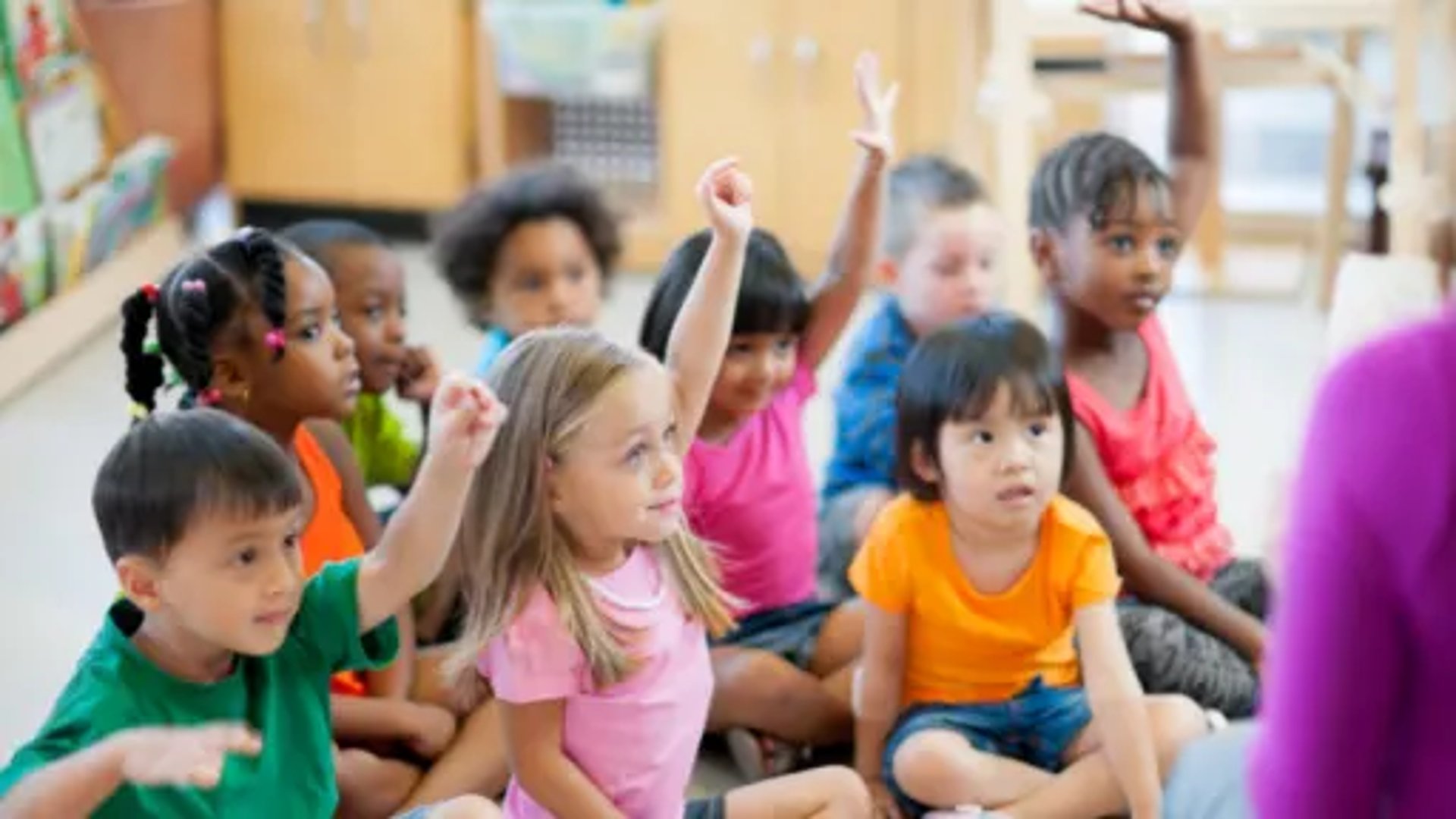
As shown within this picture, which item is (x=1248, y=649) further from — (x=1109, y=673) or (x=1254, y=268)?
(x=1254, y=268)

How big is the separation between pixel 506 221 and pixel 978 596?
0.75 m

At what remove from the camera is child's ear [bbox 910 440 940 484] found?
85.4 inches

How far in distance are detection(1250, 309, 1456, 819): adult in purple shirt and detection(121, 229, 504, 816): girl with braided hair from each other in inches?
43.9

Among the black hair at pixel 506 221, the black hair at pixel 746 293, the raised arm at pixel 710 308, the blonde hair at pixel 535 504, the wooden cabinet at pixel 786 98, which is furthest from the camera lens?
the wooden cabinet at pixel 786 98

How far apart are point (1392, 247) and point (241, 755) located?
6.20 ft

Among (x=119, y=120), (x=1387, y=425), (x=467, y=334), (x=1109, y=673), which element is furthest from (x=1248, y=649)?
(x=119, y=120)

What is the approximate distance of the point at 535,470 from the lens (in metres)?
1.89

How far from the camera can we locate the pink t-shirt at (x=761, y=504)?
2346 mm

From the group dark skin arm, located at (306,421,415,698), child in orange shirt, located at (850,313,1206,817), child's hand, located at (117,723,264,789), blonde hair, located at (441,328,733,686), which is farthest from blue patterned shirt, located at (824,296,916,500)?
child's hand, located at (117,723,264,789)

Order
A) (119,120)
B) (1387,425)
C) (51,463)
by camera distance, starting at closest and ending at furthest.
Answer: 1. (1387,425)
2. (51,463)
3. (119,120)

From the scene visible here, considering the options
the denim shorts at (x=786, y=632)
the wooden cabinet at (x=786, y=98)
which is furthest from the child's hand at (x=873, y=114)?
the wooden cabinet at (x=786, y=98)

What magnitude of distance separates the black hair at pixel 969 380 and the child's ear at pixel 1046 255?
30 centimetres

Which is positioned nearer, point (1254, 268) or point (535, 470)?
point (535, 470)

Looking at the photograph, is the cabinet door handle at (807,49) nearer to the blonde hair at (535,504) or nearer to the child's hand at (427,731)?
the child's hand at (427,731)
